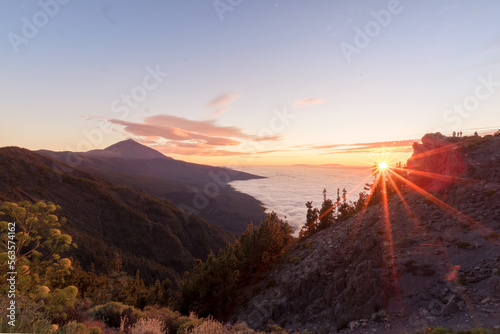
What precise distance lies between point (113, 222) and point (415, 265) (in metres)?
99.6

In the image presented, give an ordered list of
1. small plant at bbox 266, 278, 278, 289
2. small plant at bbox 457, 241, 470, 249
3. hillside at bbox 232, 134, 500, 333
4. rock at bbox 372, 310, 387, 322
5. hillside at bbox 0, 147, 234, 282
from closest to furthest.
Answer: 1. hillside at bbox 232, 134, 500, 333
2. rock at bbox 372, 310, 387, 322
3. small plant at bbox 457, 241, 470, 249
4. small plant at bbox 266, 278, 278, 289
5. hillside at bbox 0, 147, 234, 282

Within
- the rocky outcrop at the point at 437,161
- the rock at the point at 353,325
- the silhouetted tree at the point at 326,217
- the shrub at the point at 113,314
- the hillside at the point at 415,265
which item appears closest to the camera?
the shrub at the point at 113,314

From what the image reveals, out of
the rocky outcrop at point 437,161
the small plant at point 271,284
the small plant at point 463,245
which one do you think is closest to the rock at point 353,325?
the small plant at point 463,245

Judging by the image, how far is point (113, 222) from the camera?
8919 centimetres

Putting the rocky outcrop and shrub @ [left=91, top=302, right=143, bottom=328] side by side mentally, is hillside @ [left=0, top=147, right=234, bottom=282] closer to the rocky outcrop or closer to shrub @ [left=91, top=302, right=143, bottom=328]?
shrub @ [left=91, top=302, right=143, bottom=328]

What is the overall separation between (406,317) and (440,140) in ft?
71.9

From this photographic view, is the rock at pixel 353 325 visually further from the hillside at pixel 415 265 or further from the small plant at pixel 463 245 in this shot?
the small plant at pixel 463 245

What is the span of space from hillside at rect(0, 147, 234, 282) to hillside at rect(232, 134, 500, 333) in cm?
6408

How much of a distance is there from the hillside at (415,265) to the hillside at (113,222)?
64083 mm

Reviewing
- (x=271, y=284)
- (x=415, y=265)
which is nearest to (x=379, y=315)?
(x=415, y=265)

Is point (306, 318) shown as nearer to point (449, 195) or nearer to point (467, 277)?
point (467, 277)

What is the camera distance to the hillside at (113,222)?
74438mm

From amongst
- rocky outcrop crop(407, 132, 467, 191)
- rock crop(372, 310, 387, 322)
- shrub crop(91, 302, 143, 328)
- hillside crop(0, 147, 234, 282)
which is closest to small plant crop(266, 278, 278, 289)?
rock crop(372, 310, 387, 322)

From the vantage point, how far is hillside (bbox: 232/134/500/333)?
40.2 feet
